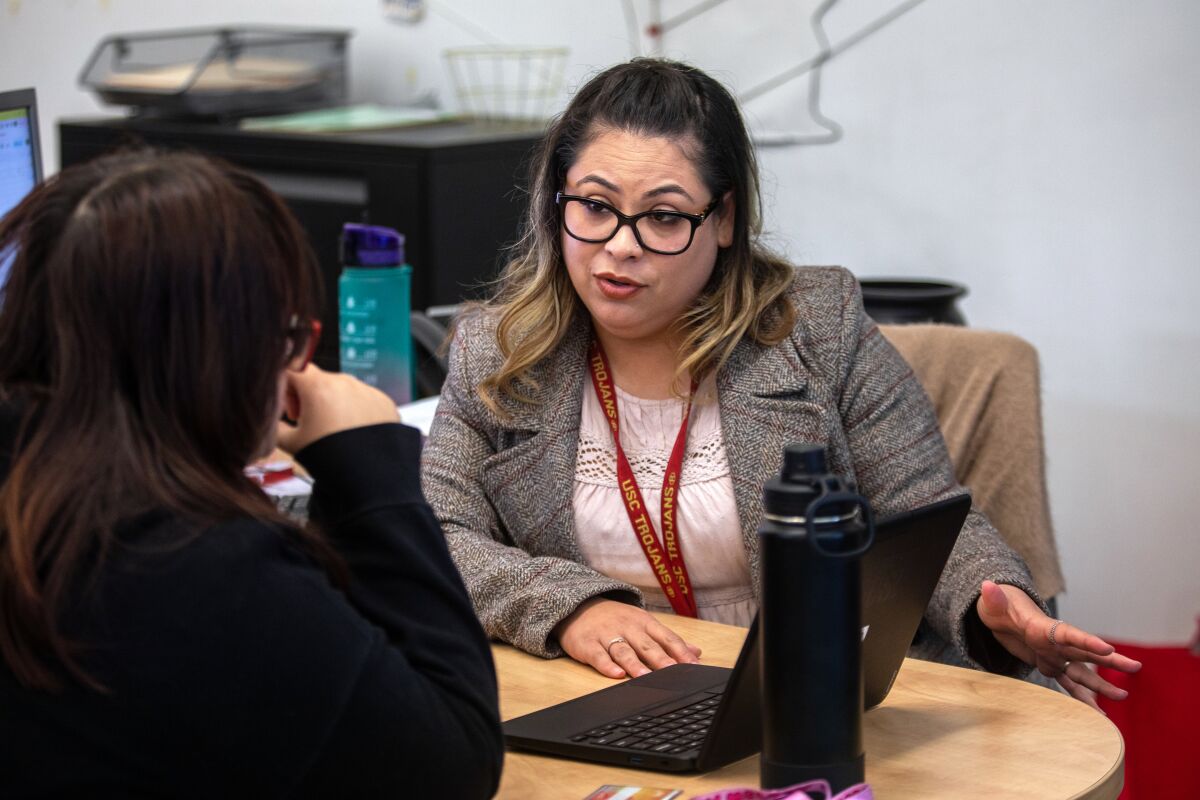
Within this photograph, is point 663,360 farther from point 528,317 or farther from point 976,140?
point 976,140

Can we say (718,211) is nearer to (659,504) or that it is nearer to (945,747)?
(659,504)

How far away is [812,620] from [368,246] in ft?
4.43

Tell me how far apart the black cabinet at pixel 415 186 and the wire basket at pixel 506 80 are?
0.45 feet

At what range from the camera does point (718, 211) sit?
1696 mm

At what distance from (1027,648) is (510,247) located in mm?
858

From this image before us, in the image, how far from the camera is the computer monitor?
1.74m

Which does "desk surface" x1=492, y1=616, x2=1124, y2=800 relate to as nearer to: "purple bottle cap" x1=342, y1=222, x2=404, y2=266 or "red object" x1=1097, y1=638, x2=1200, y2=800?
"purple bottle cap" x1=342, y1=222, x2=404, y2=266

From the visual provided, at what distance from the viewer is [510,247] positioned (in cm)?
191

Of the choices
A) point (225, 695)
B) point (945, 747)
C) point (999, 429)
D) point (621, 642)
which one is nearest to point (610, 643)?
point (621, 642)

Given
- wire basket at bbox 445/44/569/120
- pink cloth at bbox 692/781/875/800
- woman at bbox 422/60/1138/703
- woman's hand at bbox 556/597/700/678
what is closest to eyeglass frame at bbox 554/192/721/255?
woman at bbox 422/60/1138/703

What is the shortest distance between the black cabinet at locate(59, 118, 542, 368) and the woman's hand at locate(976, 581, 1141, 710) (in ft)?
5.73

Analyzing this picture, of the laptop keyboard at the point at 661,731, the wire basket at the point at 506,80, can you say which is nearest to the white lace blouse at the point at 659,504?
the laptop keyboard at the point at 661,731

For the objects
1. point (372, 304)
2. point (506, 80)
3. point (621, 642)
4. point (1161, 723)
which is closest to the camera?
point (621, 642)

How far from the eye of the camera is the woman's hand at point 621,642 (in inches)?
52.9
